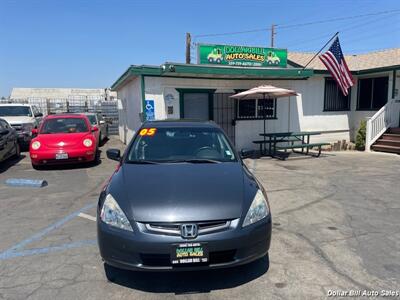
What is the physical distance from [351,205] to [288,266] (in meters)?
2.89

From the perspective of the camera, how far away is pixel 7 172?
884 centimetres

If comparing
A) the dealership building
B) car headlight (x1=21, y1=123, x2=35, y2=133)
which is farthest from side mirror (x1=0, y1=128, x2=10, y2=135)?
the dealership building

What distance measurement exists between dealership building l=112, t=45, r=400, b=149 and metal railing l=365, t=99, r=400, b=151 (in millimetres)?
567

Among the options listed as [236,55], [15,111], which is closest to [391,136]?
[236,55]

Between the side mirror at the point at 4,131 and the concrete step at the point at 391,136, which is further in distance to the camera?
the concrete step at the point at 391,136

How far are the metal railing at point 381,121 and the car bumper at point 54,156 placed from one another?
10.8 m

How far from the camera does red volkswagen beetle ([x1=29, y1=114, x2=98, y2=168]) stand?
28.0ft

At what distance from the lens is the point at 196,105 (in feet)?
38.1

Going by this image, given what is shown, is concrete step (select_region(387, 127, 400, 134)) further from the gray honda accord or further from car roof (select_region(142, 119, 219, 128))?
the gray honda accord

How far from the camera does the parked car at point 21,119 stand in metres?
12.8

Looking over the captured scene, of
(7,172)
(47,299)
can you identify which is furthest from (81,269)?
(7,172)

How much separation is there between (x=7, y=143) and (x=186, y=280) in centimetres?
879

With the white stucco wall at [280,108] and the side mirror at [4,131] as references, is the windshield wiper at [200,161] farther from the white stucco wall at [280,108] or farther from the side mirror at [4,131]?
the side mirror at [4,131]

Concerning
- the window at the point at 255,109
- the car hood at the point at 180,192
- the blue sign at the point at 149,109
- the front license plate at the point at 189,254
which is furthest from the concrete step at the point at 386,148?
the front license plate at the point at 189,254
